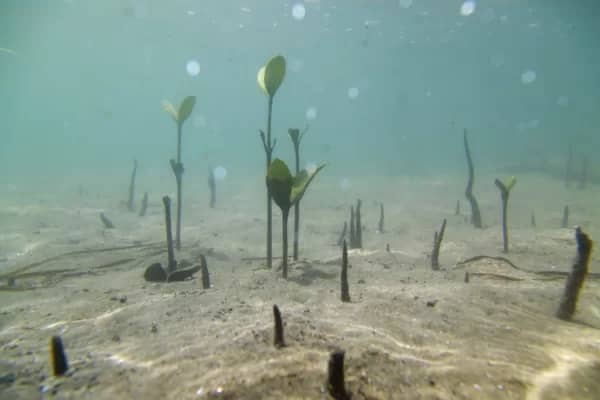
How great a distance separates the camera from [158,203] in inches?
653

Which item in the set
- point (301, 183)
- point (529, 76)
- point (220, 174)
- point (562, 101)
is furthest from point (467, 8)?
point (562, 101)

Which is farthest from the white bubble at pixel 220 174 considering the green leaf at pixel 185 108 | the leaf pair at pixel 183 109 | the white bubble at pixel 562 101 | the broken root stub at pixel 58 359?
the white bubble at pixel 562 101

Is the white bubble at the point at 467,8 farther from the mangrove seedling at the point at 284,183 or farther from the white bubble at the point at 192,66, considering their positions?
the white bubble at the point at 192,66

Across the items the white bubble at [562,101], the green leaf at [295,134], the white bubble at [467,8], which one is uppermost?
the white bubble at [562,101]

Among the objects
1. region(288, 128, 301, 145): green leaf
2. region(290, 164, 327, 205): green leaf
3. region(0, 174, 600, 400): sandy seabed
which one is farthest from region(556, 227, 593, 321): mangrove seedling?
region(288, 128, 301, 145): green leaf

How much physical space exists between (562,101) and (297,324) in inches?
5882

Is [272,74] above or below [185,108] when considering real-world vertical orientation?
above

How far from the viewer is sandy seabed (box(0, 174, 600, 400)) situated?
86.4 inches

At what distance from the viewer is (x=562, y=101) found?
115 metres

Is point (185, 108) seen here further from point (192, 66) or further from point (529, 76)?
point (529, 76)

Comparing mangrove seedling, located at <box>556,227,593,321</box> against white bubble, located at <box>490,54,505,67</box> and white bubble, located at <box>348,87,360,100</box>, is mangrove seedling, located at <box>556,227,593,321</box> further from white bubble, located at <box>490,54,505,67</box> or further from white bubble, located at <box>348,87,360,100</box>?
white bubble, located at <box>348,87,360,100</box>

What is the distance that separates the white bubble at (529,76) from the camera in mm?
73375

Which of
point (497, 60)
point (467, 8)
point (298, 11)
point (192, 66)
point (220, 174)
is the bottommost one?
point (220, 174)

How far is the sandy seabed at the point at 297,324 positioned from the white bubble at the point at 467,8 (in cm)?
2793
